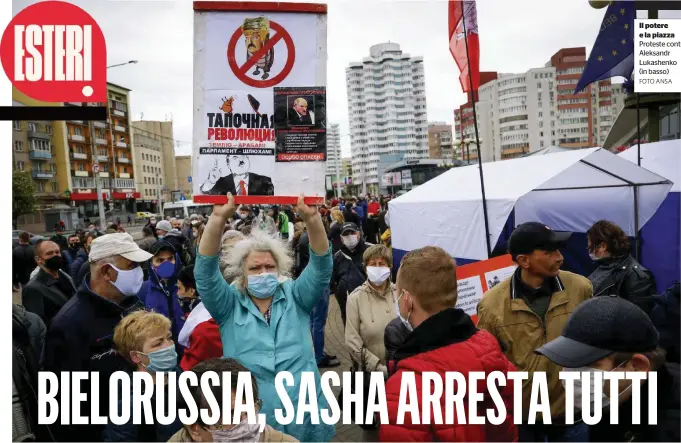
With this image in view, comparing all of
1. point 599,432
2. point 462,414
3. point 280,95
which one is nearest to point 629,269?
point 599,432

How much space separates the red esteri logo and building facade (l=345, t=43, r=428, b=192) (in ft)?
470

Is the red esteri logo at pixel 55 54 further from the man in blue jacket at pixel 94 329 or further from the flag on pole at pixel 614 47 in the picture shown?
the flag on pole at pixel 614 47

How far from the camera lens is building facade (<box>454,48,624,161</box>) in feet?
373

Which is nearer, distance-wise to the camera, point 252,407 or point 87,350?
point 252,407

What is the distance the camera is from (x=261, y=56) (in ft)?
7.82

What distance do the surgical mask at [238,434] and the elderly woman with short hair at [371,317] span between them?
214 centimetres

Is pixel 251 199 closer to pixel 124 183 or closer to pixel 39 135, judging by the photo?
pixel 39 135

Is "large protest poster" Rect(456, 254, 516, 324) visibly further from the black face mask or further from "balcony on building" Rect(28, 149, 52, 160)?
"balcony on building" Rect(28, 149, 52, 160)

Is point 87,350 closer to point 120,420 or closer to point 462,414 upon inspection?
point 120,420

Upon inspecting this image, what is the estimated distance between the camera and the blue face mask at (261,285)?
2709mm

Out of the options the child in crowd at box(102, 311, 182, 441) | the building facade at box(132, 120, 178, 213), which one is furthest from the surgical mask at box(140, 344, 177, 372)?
the building facade at box(132, 120, 178, 213)

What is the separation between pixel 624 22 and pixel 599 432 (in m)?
6.84

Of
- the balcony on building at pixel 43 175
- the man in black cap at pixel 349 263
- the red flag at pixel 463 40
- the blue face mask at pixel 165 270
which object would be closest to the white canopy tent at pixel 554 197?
the red flag at pixel 463 40

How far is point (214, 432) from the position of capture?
1780mm
